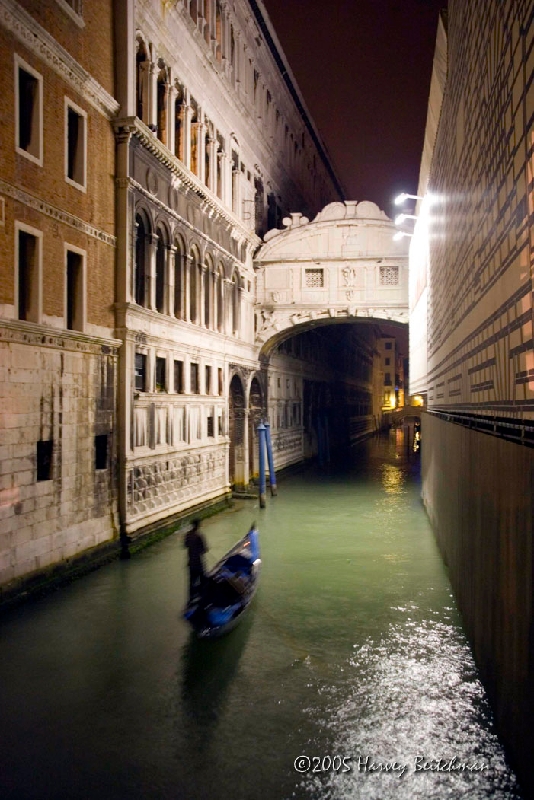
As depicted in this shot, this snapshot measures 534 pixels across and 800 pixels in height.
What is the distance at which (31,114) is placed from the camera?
10.3 m

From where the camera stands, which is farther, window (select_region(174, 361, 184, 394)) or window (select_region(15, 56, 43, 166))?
window (select_region(174, 361, 184, 394))

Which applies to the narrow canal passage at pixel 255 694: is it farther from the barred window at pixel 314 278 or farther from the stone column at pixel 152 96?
the barred window at pixel 314 278

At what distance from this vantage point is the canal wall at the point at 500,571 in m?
4.46

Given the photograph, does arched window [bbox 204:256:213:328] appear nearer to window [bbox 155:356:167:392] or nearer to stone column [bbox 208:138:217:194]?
stone column [bbox 208:138:217:194]

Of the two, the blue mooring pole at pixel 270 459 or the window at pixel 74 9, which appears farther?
the blue mooring pole at pixel 270 459

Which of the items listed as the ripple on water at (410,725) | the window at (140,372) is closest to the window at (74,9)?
the window at (140,372)

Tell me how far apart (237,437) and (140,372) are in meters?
7.87

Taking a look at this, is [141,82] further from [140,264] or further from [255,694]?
[255,694]

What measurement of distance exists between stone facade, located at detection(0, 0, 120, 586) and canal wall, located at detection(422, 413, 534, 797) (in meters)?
6.06

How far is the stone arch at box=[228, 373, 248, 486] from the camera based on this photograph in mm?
21000

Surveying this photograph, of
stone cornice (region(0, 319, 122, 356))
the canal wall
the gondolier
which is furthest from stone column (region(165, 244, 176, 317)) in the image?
the canal wall

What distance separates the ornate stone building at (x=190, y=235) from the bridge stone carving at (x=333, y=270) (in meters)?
0.80

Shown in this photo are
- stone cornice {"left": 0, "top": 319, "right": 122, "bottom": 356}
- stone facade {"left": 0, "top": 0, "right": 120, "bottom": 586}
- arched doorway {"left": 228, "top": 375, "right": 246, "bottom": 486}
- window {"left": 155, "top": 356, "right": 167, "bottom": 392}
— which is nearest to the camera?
stone cornice {"left": 0, "top": 319, "right": 122, "bottom": 356}

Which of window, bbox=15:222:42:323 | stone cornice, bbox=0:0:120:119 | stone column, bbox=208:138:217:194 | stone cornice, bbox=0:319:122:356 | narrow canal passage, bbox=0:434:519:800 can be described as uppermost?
stone column, bbox=208:138:217:194
